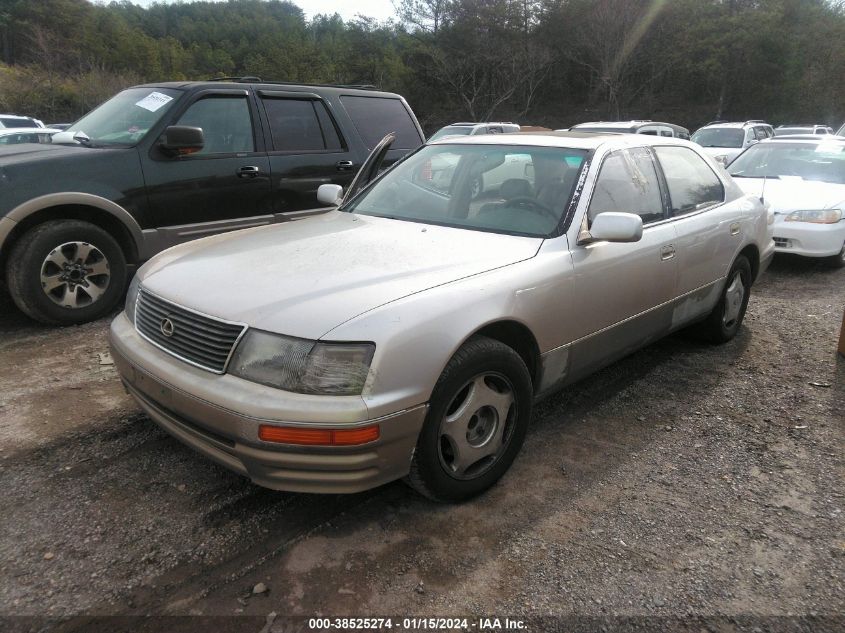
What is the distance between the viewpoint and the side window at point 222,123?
541cm

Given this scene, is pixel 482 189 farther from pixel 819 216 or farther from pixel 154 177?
pixel 819 216

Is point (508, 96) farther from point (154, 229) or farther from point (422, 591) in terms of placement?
point (422, 591)

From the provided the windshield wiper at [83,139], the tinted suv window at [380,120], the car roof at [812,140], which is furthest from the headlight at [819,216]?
the windshield wiper at [83,139]

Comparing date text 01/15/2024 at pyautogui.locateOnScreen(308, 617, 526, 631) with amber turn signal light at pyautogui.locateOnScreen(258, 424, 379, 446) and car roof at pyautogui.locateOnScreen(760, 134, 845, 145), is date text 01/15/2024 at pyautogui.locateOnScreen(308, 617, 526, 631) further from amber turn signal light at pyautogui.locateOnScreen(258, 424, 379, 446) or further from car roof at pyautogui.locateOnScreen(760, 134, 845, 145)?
car roof at pyautogui.locateOnScreen(760, 134, 845, 145)

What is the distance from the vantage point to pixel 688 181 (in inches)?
168

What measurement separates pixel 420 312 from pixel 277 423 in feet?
2.23

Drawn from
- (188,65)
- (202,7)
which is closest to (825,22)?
(188,65)

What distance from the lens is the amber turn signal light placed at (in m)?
2.25

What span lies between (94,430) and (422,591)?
210 cm

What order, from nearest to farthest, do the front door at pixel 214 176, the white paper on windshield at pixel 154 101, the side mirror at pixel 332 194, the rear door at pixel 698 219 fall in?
the rear door at pixel 698 219, the side mirror at pixel 332 194, the front door at pixel 214 176, the white paper on windshield at pixel 154 101

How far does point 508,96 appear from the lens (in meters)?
44.0

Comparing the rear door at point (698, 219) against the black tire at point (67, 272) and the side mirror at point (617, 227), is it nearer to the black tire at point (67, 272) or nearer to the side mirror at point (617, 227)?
the side mirror at point (617, 227)

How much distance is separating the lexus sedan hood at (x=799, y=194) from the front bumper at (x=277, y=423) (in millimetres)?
6230

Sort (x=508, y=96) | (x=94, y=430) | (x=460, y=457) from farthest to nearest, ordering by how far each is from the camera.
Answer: (x=508, y=96) < (x=94, y=430) < (x=460, y=457)
